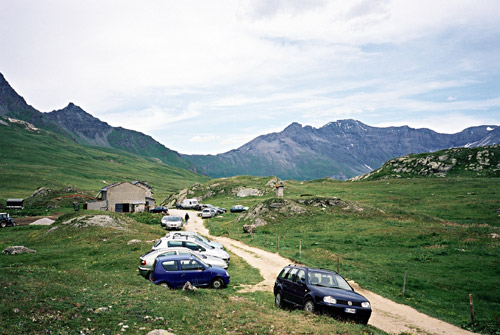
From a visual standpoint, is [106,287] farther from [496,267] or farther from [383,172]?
[383,172]

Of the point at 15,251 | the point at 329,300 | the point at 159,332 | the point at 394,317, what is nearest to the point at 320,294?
the point at 329,300

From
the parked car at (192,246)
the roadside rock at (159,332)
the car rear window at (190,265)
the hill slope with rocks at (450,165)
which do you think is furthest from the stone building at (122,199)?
the hill slope with rocks at (450,165)

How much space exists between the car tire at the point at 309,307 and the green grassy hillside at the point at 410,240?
8756 mm

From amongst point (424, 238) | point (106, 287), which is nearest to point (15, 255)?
point (106, 287)

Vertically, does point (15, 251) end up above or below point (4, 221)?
above

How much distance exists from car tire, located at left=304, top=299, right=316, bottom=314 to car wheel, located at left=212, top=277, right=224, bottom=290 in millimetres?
7343

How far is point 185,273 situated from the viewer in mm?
19828

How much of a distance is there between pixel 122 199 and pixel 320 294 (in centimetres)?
7139

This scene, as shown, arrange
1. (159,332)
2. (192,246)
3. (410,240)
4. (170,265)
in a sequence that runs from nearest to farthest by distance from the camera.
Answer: (159,332), (170,265), (192,246), (410,240)

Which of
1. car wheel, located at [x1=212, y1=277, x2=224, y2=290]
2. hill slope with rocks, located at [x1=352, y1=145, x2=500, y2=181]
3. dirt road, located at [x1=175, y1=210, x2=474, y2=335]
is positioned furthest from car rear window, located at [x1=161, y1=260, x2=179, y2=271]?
hill slope with rocks, located at [x1=352, y1=145, x2=500, y2=181]

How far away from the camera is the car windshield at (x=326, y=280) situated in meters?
15.8

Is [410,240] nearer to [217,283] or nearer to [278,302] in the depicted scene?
[278,302]

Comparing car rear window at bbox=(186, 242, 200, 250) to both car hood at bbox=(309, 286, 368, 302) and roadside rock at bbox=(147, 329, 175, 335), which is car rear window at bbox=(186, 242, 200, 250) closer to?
car hood at bbox=(309, 286, 368, 302)

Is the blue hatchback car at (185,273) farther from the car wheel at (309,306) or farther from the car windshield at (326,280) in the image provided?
the car wheel at (309,306)
